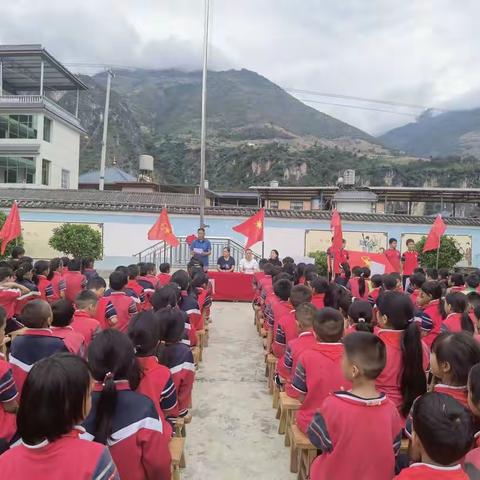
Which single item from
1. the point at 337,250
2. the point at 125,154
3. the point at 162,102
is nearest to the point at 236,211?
the point at 337,250

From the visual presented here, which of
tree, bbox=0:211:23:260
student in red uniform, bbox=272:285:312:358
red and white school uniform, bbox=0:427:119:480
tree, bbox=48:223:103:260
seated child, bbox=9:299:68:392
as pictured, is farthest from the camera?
tree, bbox=48:223:103:260

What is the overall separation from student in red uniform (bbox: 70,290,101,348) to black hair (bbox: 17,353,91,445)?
217 centimetres

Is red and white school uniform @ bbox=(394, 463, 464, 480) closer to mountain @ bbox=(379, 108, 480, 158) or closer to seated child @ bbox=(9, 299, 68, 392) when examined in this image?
seated child @ bbox=(9, 299, 68, 392)

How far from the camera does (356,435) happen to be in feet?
6.79

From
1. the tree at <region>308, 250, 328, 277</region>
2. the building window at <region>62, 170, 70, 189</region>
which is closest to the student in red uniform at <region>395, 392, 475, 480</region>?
the tree at <region>308, 250, 328, 277</region>

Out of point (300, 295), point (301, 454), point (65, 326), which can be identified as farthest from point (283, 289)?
point (65, 326)

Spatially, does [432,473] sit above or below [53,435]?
below

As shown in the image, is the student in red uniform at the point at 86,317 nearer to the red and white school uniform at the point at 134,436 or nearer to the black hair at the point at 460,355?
the red and white school uniform at the point at 134,436

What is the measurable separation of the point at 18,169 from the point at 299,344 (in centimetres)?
2943

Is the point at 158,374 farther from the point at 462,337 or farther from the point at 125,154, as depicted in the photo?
the point at 125,154

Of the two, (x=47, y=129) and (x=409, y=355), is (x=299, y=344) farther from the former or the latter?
(x=47, y=129)

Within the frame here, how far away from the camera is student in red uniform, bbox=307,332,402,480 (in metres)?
2.08

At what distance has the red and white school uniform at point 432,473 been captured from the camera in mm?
1609

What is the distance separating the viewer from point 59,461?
1479 mm
